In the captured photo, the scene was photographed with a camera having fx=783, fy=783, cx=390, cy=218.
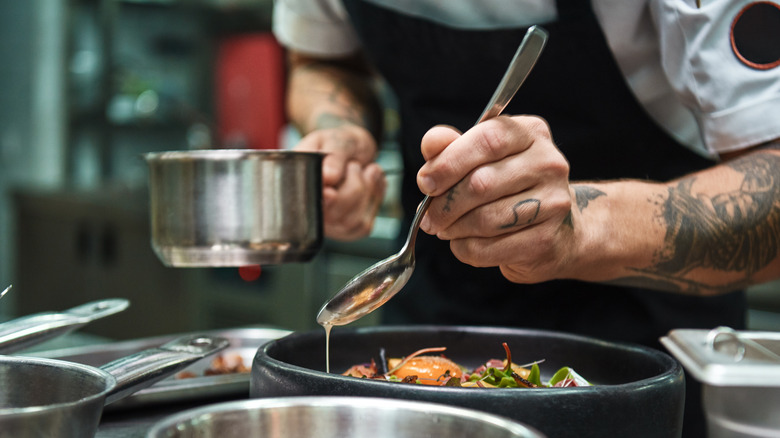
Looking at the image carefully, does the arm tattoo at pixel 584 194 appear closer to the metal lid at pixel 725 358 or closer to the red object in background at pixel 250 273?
the metal lid at pixel 725 358

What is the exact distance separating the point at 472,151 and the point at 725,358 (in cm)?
33

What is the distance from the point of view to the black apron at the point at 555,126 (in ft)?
4.15

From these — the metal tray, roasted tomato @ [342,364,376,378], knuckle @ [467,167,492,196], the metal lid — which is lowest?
the metal tray

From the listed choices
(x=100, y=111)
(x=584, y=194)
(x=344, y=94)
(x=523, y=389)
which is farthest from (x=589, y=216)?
(x=100, y=111)

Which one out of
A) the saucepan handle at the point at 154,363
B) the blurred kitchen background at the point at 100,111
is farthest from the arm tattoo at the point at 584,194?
the blurred kitchen background at the point at 100,111

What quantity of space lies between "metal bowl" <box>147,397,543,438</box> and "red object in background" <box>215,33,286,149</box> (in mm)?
3961

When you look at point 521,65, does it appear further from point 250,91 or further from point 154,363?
point 250,91

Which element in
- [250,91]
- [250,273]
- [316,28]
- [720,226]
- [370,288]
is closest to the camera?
[370,288]

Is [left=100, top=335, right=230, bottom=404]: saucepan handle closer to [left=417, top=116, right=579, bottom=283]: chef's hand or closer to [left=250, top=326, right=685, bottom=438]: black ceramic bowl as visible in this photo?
[left=250, top=326, right=685, bottom=438]: black ceramic bowl

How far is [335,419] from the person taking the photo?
0.54 metres

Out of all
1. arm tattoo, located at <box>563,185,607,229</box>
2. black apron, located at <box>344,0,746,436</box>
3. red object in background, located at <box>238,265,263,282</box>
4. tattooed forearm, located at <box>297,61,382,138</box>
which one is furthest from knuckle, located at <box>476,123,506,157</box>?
red object in background, located at <box>238,265,263,282</box>

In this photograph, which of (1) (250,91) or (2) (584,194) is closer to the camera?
(2) (584,194)

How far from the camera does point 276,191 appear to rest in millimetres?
1047

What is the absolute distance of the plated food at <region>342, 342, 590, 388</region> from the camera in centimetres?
Answer: 78
